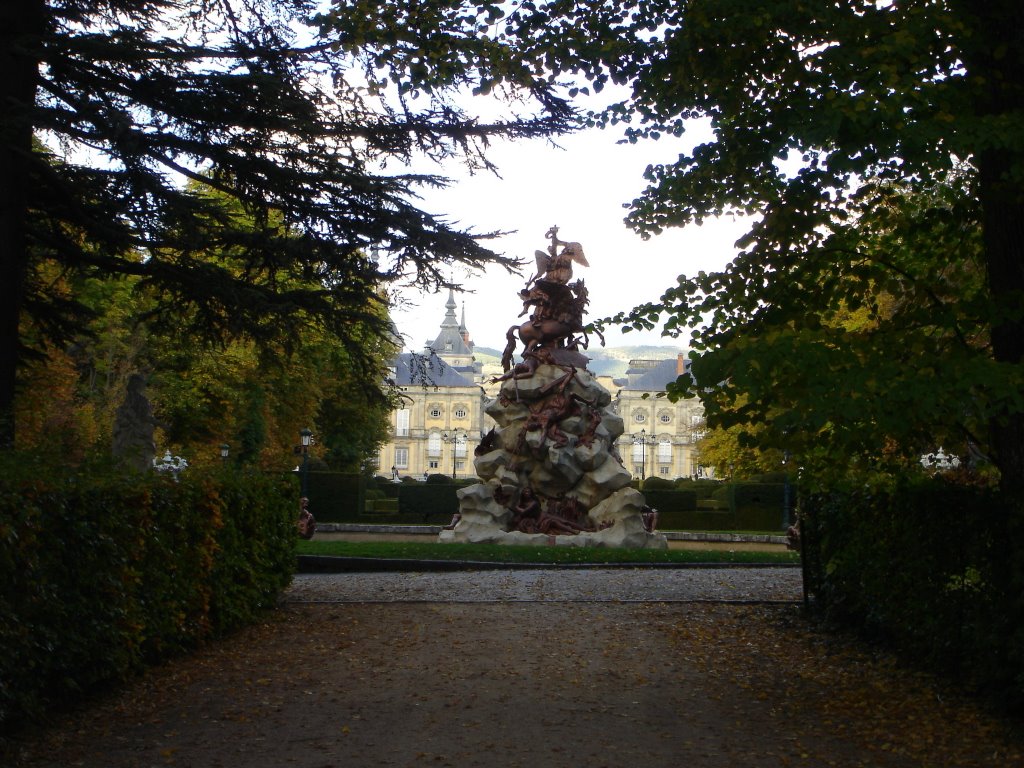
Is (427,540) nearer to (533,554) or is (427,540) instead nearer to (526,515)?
(526,515)

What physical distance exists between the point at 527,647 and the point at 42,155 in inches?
254

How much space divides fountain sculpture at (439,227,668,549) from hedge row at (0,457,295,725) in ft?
36.2

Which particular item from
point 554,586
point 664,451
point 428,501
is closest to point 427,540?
point 428,501

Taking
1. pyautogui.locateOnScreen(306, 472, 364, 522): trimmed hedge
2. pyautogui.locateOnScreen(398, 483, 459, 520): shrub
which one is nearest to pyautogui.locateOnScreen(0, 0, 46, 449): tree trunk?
pyautogui.locateOnScreen(306, 472, 364, 522): trimmed hedge

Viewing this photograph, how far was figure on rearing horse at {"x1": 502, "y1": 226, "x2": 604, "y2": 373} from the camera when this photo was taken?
20812 mm

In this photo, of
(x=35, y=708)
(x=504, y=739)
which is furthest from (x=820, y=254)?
(x=35, y=708)

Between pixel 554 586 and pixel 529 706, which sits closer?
pixel 529 706

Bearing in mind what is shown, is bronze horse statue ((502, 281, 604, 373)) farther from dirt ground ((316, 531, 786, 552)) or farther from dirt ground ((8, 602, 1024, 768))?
dirt ground ((8, 602, 1024, 768))

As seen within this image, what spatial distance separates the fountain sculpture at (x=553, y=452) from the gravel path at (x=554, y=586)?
4.54 meters

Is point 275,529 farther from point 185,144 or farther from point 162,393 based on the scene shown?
point 162,393

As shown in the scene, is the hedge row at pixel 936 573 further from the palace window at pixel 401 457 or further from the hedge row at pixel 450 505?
the palace window at pixel 401 457

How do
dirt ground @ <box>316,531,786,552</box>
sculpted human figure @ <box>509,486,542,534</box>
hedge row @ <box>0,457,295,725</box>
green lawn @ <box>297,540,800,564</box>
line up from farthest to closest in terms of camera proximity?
A: dirt ground @ <box>316,531,786,552</box> < sculpted human figure @ <box>509,486,542,534</box> < green lawn @ <box>297,540,800,564</box> < hedge row @ <box>0,457,295,725</box>

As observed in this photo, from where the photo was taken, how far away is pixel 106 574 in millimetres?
6258

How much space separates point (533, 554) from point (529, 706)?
35.7ft
